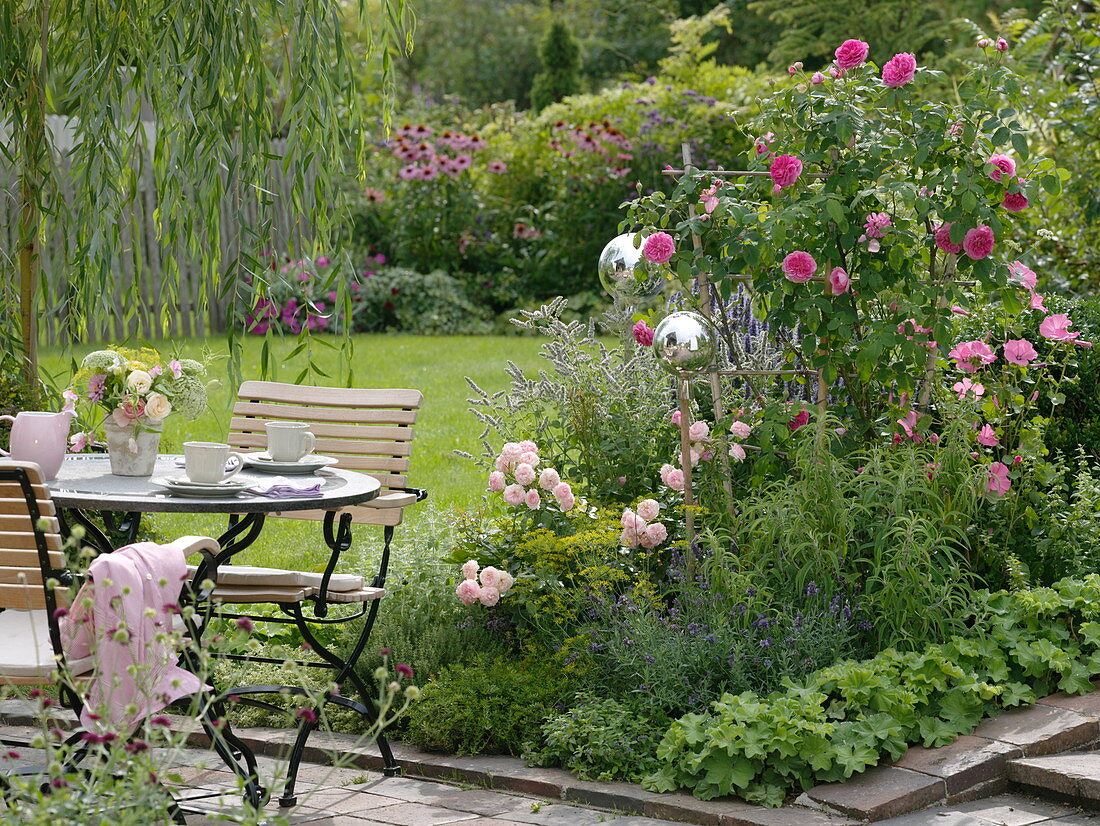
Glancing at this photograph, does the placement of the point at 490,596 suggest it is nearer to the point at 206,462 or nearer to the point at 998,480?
the point at 206,462

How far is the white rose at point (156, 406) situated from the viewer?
3615mm

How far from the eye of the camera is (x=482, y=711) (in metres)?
3.81

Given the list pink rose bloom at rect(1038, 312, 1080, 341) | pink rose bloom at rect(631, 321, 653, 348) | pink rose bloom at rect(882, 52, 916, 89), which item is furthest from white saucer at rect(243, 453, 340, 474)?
pink rose bloom at rect(1038, 312, 1080, 341)

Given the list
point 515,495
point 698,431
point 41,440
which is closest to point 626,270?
point 698,431

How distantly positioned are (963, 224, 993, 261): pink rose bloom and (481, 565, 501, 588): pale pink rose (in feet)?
6.01

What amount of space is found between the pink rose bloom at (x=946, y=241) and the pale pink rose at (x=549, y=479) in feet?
4.78

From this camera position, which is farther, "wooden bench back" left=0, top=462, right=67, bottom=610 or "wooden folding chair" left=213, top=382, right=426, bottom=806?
"wooden folding chair" left=213, top=382, right=426, bottom=806

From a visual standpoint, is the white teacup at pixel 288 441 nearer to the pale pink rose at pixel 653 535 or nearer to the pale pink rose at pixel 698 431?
the pale pink rose at pixel 653 535

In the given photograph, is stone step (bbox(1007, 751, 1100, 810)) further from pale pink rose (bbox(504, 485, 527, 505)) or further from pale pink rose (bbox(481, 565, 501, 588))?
pale pink rose (bbox(504, 485, 527, 505))

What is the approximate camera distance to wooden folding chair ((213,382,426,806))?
3811mm

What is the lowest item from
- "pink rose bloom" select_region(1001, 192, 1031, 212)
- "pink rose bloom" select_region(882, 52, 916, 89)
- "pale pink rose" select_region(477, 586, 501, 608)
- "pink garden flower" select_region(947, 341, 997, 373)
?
"pale pink rose" select_region(477, 586, 501, 608)

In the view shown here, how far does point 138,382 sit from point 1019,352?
2804mm

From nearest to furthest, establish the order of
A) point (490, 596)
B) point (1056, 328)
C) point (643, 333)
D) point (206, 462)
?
1. point (206, 462)
2. point (490, 596)
3. point (1056, 328)
4. point (643, 333)

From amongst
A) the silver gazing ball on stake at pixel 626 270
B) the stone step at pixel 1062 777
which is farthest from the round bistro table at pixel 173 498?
the stone step at pixel 1062 777
